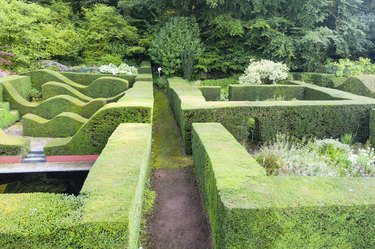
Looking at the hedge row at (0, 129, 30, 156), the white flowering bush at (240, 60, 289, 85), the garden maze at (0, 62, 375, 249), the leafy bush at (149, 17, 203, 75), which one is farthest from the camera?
the leafy bush at (149, 17, 203, 75)

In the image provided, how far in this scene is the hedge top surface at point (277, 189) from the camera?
3.43 metres

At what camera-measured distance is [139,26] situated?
871 inches

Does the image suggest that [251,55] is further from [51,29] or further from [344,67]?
[51,29]

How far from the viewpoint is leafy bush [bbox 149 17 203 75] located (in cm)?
1738

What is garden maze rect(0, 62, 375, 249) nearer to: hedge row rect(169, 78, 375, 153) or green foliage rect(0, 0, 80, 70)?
hedge row rect(169, 78, 375, 153)

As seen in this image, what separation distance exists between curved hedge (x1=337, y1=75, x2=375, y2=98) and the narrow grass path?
26.0ft

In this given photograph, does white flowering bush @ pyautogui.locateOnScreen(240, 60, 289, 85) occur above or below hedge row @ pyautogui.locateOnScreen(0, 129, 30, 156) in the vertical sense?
above

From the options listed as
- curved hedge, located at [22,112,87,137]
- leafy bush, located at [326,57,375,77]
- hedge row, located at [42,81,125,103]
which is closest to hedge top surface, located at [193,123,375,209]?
curved hedge, located at [22,112,87,137]

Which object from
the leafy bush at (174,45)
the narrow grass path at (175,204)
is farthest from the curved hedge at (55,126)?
the leafy bush at (174,45)

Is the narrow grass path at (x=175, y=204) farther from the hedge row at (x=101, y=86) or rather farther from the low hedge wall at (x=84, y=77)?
the low hedge wall at (x=84, y=77)

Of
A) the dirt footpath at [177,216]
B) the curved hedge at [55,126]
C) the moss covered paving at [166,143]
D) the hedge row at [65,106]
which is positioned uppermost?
the hedge row at [65,106]

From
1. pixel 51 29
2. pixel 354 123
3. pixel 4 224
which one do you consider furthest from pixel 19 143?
pixel 51 29

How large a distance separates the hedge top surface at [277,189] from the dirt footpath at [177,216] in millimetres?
1227

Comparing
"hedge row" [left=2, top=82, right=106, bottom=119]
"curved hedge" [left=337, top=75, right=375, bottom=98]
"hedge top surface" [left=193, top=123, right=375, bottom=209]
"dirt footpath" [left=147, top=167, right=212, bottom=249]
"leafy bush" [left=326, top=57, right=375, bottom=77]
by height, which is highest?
"leafy bush" [left=326, top=57, right=375, bottom=77]
